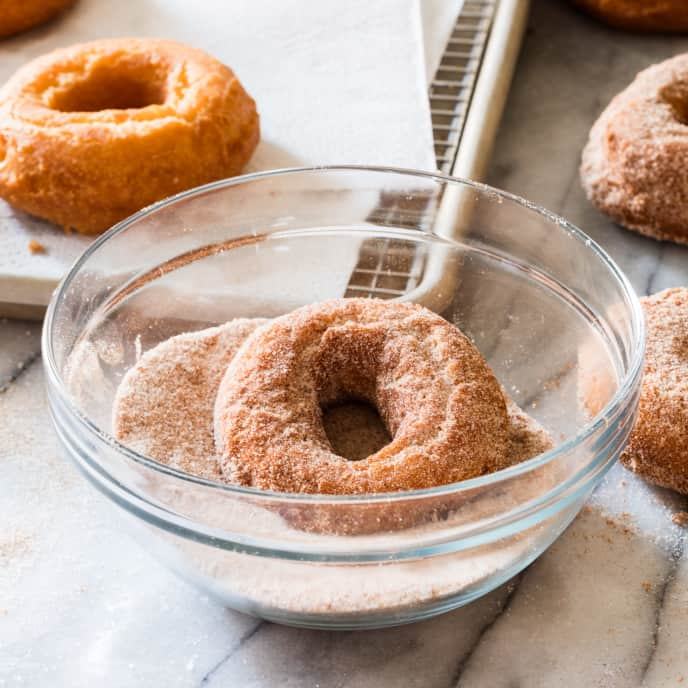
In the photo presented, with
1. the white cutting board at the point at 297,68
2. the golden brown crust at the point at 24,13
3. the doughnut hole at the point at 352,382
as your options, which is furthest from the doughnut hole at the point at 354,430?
the golden brown crust at the point at 24,13

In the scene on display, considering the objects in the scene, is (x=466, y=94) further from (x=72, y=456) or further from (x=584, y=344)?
(x=72, y=456)

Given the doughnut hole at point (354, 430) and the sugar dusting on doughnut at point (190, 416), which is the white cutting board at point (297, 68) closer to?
the sugar dusting on doughnut at point (190, 416)

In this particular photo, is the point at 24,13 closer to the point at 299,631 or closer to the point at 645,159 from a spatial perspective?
the point at 645,159

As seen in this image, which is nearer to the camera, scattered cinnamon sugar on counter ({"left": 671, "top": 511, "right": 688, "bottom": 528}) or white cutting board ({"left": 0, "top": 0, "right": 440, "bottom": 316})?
scattered cinnamon sugar on counter ({"left": 671, "top": 511, "right": 688, "bottom": 528})

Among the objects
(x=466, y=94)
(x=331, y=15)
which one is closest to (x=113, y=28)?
(x=331, y=15)

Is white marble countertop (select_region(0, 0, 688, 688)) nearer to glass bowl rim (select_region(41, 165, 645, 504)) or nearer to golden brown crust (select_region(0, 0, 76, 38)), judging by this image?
glass bowl rim (select_region(41, 165, 645, 504))

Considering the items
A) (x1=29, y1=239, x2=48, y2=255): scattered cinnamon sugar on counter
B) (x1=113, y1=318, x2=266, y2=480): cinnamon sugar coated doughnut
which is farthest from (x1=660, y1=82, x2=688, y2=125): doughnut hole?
(x1=29, y1=239, x2=48, y2=255): scattered cinnamon sugar on counter
